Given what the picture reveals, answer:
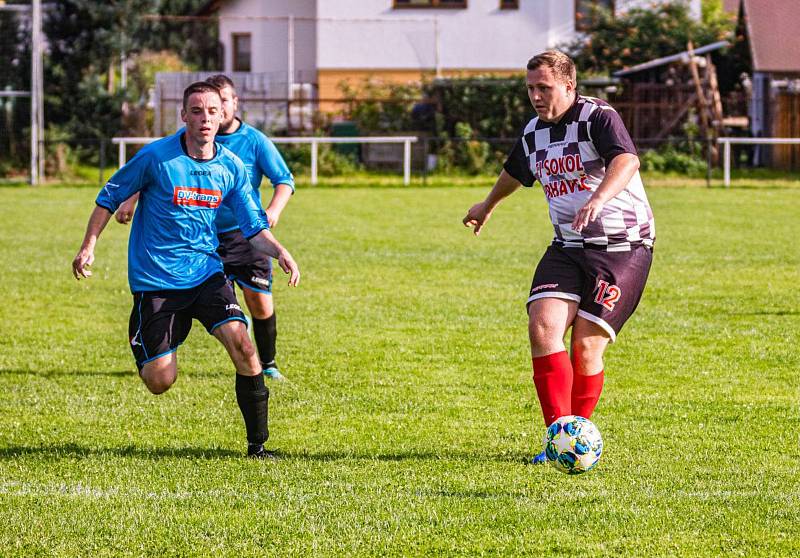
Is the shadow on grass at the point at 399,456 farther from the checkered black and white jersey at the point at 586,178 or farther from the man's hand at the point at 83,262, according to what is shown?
the man's hand at the point at 83,262

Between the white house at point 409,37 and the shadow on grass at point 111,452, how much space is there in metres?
29.3

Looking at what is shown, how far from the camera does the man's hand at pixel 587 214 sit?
5.55 meters

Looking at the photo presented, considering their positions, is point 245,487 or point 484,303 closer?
point 245,487

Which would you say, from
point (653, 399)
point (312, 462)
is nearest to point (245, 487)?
point (312, 462)

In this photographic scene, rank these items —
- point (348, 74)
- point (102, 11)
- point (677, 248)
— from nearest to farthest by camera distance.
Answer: point (677, 248) → point (102, 11) → point (348, 74)

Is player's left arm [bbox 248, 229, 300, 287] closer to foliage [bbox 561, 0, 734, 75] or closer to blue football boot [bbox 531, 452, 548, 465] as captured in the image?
blue football boot [bbox 531, 452, 548, 465]

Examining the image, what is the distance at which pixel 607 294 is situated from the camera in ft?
19.6

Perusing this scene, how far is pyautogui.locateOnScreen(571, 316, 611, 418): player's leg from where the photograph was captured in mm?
6051

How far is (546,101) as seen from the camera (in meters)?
5.92

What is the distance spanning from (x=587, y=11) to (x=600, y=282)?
1311 inches

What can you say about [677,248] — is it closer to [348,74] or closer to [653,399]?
[653,399]

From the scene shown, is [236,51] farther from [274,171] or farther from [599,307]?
[599,307]

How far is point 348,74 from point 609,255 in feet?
102

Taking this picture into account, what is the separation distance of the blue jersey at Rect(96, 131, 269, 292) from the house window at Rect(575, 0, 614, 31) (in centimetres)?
3078
